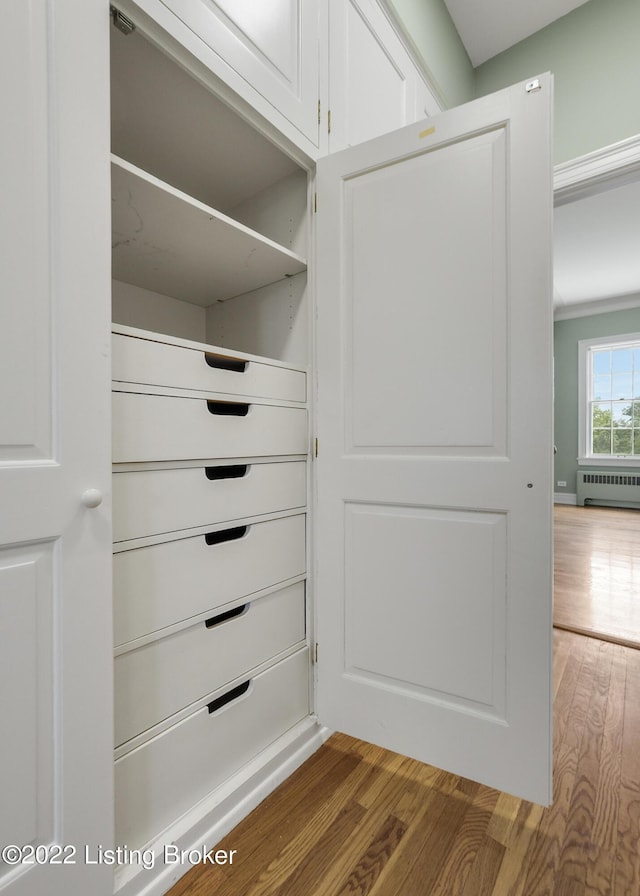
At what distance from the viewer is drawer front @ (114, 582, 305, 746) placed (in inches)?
35.1

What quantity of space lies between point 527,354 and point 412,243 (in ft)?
1.35

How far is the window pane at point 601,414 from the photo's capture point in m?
6.09

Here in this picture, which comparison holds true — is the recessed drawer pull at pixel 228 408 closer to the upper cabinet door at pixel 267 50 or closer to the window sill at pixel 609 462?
the upper cabinet door at pixel 267 50

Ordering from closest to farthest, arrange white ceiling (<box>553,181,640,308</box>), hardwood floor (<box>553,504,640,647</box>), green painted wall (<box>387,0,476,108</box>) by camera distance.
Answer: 1. green painted wall (<box>387,0,476,108</box>)
2. hardwood floor (<box>553,504,640,647</box>)
3. white ceiling (<box>553,181,640,308</box>)

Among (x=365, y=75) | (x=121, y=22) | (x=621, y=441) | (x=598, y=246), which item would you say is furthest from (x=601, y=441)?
(x=121, y=22)

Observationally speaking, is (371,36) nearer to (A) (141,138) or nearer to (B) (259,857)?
(A) (141,138)

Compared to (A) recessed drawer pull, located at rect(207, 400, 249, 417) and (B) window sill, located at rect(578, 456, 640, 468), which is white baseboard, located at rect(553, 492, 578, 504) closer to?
(B) window sill, located at rect(578, 456, 640, 468)

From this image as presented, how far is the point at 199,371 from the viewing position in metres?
1.01

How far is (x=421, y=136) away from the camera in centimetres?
111

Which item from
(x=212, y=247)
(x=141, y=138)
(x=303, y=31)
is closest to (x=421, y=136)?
(x=303, y=31)

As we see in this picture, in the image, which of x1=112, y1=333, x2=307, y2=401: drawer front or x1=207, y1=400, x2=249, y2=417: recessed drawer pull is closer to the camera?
x1=112, y1=333, x2=307, y2=401: drawer front

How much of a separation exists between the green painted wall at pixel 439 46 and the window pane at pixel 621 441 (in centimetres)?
528

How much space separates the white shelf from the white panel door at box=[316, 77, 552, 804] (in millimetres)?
210

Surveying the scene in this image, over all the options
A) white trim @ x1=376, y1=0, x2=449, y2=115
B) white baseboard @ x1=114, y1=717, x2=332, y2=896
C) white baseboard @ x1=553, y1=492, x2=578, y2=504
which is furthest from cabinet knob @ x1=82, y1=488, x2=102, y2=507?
white baseboard @ x1=553, y1=492, x2=578, y2=504
